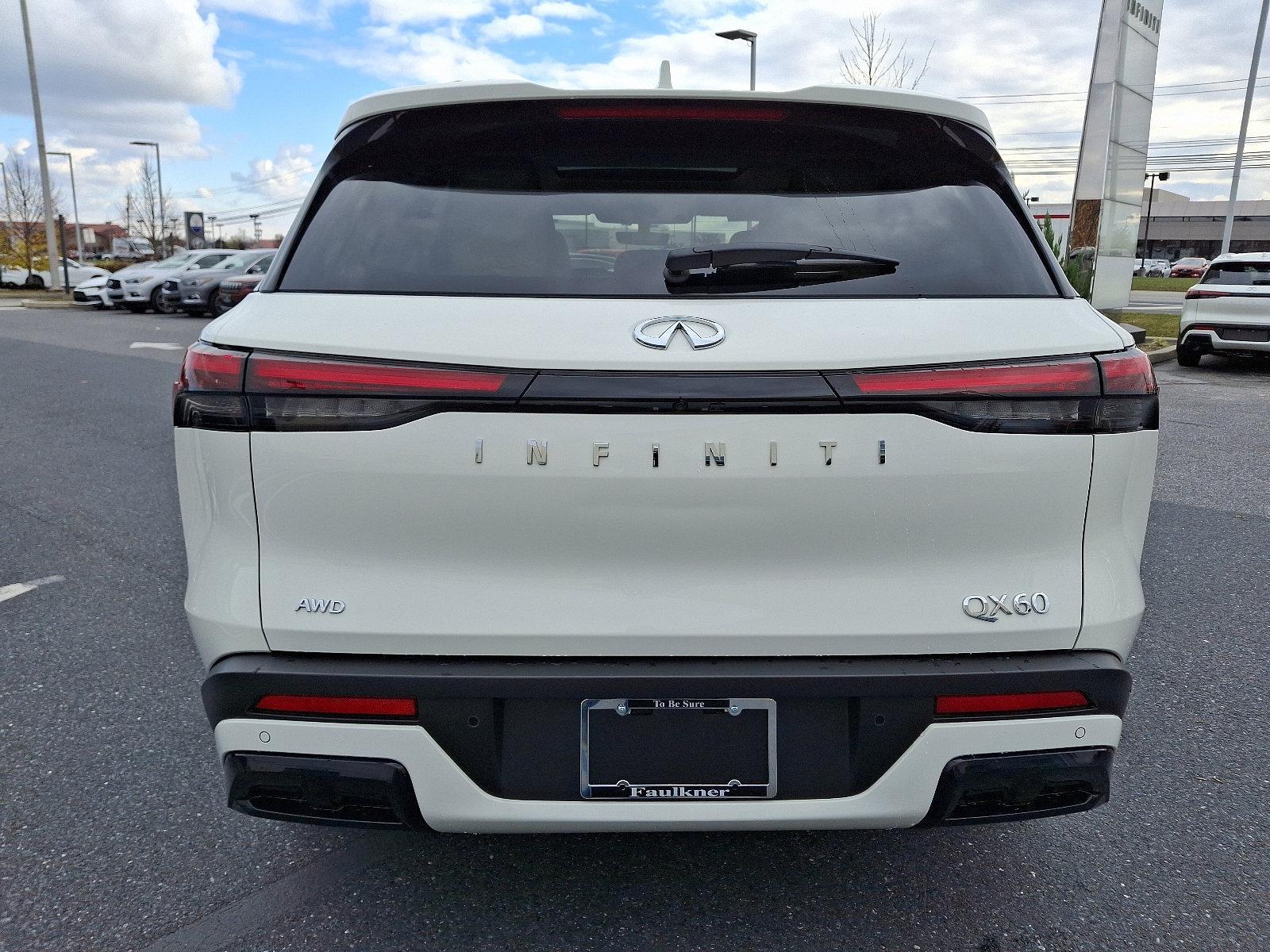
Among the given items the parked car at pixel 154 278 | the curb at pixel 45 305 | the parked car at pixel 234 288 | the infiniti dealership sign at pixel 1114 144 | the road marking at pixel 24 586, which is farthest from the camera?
the curb at pixel 45 305

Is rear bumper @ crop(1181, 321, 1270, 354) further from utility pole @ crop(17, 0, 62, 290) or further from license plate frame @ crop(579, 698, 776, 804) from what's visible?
utility pole @ crop(17, 0, 62, 290)

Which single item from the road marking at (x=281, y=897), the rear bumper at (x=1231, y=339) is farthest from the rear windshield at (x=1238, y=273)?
the road marking at (x=281, y=897)

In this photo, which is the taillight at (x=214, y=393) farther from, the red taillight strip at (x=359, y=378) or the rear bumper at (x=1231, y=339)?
the rear bumper at (x=1231, y=339)

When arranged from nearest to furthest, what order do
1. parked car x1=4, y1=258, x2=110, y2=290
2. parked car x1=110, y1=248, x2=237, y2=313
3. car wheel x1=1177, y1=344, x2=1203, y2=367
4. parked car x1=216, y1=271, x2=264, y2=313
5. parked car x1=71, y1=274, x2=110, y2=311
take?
car wheel x1=1177, y1=344, x2=1203, y2=367 → parked car x1=216, y1=271, x2=264, y2=313 → parked car x1=110, y1=248, x2=237, y2=313 → parked car x1=71, y1=274, x2=110, y2=311 → parked car x1=4, y1=258, x2=110, y2=290

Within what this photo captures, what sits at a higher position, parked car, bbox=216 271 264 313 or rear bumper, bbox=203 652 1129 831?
rear bumper, bbox=203 652 1129 831

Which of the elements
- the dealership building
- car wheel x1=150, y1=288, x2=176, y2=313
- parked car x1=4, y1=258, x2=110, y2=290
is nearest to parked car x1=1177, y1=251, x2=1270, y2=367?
car wheel x1=150, y1=288, x2=176, y2=313

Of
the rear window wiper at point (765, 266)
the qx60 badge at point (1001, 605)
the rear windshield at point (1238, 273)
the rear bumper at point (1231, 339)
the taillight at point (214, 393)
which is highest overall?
the rear window wiper at point (765, 266)

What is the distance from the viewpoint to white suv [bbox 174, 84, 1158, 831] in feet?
5.88

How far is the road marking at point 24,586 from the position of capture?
439cm

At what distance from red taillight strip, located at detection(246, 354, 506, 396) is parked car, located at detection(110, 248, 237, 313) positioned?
968 inches

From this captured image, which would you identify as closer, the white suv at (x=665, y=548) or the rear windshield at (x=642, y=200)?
the white suv at (x=665, y=548)

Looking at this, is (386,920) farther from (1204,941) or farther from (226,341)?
(1204,941)

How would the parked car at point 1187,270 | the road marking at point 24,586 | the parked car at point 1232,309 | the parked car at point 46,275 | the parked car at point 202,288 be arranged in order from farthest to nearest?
the parked car at point 1187,270, the parked car at point 46,275, the parked car at point 202,288, the parked car at point 1232,309, the road marking at point 24,586

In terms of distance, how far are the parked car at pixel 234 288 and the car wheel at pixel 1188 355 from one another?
16.5 meters
